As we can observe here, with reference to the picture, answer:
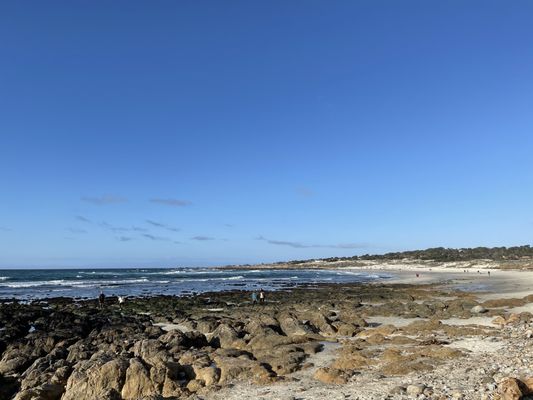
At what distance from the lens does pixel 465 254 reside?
130250 mm

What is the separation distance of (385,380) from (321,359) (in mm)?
3573

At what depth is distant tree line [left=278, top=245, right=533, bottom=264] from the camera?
11666 centimetres

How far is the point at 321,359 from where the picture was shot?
15.0m

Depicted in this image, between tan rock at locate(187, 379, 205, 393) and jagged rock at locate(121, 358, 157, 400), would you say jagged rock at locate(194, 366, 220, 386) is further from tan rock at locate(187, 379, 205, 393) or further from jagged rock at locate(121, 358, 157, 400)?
jagged rock at locate(121, 358, 157, 400)

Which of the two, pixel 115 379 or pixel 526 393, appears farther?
pixel 115 379

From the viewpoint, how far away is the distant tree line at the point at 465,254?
116662mm

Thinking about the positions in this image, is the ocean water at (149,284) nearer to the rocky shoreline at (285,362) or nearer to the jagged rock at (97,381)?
the rocky shoreline at (285,362)

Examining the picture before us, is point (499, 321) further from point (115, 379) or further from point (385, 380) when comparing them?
point (115, 379)

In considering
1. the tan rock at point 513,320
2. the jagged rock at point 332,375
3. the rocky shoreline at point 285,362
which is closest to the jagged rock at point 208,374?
the rocky shoreline at point 285,362

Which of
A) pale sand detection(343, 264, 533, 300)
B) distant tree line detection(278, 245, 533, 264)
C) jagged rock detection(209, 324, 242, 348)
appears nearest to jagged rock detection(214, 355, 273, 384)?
jagged rock detection(209, 324, 242, 348)

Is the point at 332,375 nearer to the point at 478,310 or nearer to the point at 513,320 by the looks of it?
the point at 513,320

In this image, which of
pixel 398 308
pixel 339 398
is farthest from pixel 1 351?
pixel 398 308

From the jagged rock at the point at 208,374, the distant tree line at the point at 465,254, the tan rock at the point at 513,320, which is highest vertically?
the distant tree line at the point at 465,254

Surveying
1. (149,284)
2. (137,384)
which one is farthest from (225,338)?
(149,284)
